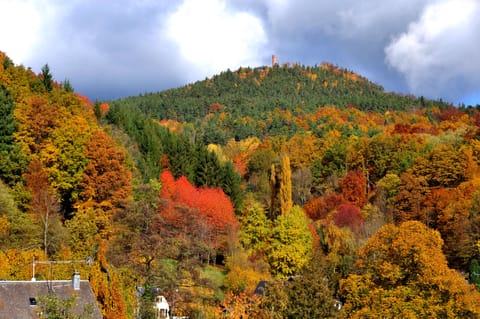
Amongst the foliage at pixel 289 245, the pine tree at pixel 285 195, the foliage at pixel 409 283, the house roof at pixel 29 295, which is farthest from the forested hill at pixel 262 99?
the house roof at pixel 29 295

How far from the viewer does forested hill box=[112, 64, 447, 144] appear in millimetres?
123875

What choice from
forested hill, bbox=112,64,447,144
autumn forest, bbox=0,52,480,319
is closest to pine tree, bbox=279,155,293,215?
autumn forest, bbox=0,52,480,319

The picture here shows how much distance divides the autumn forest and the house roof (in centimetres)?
134

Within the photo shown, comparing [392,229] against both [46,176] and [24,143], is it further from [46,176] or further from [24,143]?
[24,143]

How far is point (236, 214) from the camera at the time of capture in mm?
72688

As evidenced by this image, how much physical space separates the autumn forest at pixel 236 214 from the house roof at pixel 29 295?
134 centimetres

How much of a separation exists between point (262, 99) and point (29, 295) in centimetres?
12864

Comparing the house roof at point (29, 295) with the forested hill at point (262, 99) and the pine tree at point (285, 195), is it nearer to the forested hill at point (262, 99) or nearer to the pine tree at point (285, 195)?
the pine tree at point (285, 195)

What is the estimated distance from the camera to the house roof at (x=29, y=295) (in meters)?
29.4

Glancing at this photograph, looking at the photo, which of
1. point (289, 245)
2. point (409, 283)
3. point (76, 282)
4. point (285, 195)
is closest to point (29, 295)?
point (76, 282)

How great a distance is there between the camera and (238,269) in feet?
179

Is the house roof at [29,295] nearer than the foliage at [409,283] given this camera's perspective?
Yes

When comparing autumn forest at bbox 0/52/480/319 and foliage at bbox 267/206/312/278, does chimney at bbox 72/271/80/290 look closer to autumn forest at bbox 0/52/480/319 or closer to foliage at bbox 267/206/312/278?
autumn forest at bbox 0/52/480/319

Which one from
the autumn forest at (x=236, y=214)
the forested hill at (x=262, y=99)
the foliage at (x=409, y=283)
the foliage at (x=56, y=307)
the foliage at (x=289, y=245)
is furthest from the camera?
the forested hill at (x=262, y=99)
